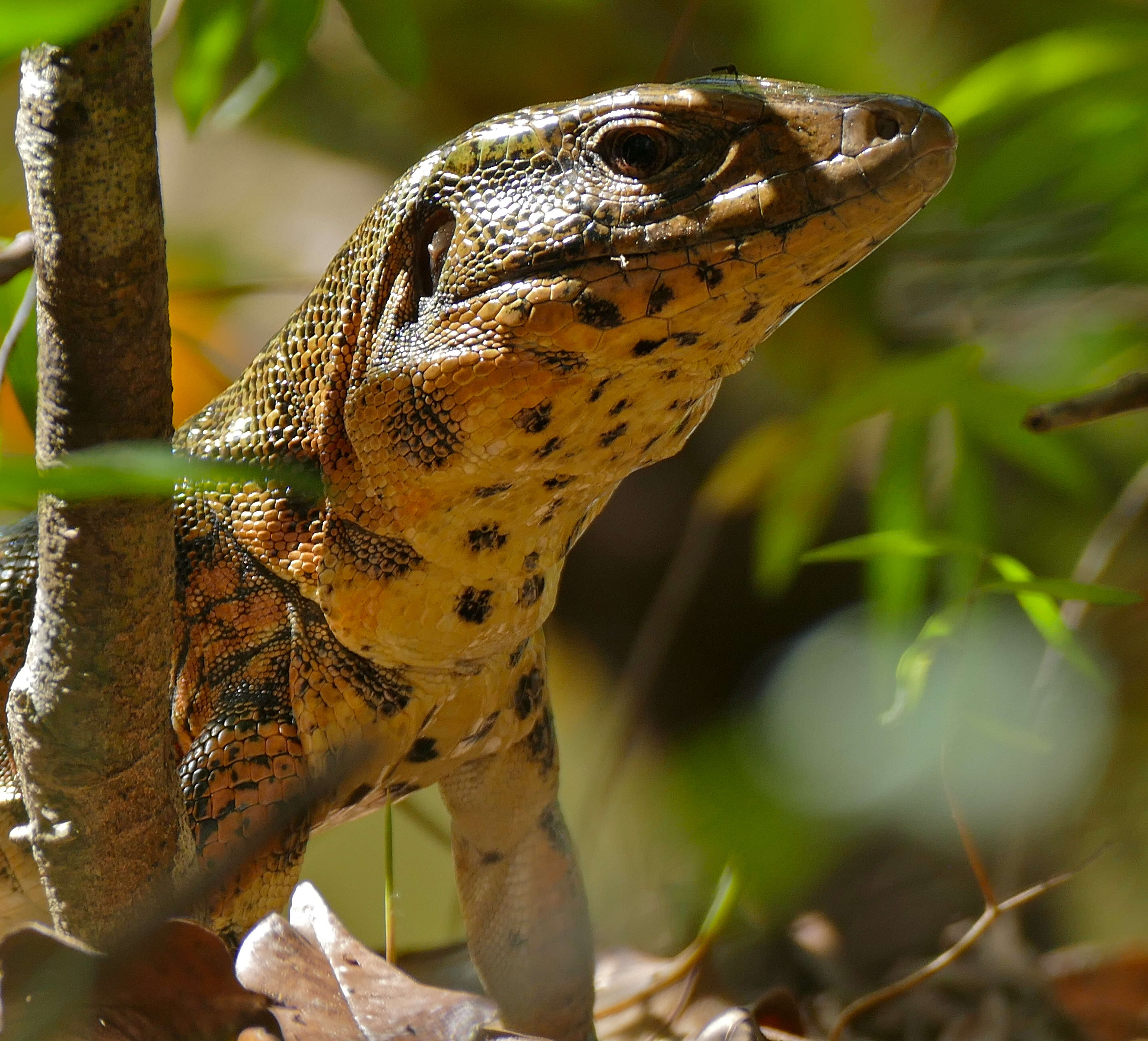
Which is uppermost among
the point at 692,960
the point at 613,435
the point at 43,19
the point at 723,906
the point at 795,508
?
the point at 43,19

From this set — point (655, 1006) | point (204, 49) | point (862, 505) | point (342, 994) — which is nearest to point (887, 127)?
point (342, 994)

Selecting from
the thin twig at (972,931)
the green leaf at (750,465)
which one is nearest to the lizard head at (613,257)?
the thin twig at (972,931)

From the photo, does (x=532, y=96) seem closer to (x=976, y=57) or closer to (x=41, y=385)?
(x=976, y=57)

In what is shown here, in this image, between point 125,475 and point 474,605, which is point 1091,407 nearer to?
point 474,605

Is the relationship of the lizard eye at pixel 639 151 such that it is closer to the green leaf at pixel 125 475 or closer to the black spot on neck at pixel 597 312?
the black spot on neck at pixel 597 312

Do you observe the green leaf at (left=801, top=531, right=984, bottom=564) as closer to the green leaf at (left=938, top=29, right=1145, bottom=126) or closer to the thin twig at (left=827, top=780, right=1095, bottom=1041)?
the thin twig at (left=827, top=780, right=1095, bottom=1041)

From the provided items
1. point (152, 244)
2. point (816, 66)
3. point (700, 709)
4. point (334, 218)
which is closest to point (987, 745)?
point (700, 709)
